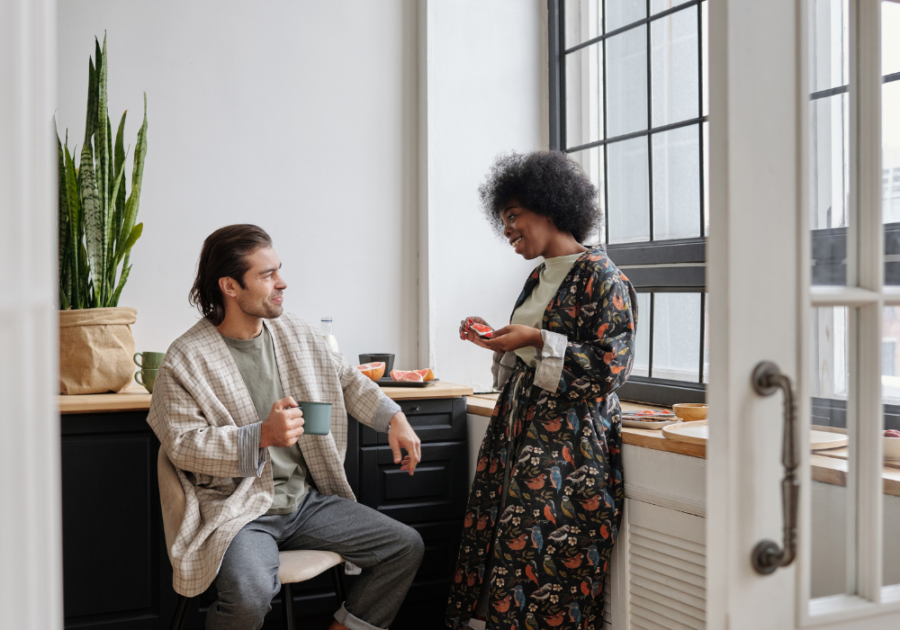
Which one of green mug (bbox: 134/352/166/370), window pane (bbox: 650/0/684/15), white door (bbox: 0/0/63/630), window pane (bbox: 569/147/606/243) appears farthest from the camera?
window pane (bbox: 569/147/606/243)

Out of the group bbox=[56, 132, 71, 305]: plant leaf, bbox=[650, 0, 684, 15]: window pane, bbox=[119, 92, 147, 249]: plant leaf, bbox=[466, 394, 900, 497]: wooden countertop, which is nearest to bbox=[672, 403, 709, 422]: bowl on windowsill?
bbox=[466, 394, 900, 497]: wooden countertop

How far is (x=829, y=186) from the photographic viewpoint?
1126 millimetres

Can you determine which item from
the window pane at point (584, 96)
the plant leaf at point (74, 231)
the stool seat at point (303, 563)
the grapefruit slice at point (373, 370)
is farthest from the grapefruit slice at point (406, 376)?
the window pane at point (584, 96)

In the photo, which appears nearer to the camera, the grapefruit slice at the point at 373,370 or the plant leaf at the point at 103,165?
the plant leaf at the point at 103,165

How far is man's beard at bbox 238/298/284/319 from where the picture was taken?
2.31 metres

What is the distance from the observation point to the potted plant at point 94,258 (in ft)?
8.44

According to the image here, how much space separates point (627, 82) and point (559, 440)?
1841mm

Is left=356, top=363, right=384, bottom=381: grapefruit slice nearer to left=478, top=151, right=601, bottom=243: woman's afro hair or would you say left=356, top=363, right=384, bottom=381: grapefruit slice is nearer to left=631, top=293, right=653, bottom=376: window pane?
left=478, top=151, right=601, bottom=243: woman's afro hair

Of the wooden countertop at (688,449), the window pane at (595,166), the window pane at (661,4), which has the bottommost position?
the wooden countertop at (688,449)

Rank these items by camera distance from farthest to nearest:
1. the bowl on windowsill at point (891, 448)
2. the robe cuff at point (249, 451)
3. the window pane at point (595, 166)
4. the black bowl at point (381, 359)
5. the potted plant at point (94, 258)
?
1. the window pane at point (595, 166)
2. the black bowl at point (381, 359)
3. the potted plant at point (94, 258)
4. the robe cuff at point (249, 451)
5. the bowl on windowsill at point (891, 448)

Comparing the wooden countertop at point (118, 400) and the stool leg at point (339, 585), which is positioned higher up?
the wooden countertop at point (118, 400)

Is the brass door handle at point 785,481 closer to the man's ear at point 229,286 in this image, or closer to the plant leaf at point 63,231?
the man's ear at point 229,286

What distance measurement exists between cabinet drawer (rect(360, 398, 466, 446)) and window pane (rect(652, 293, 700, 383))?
837 millimetres

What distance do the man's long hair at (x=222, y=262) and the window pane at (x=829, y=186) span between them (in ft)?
5.45
